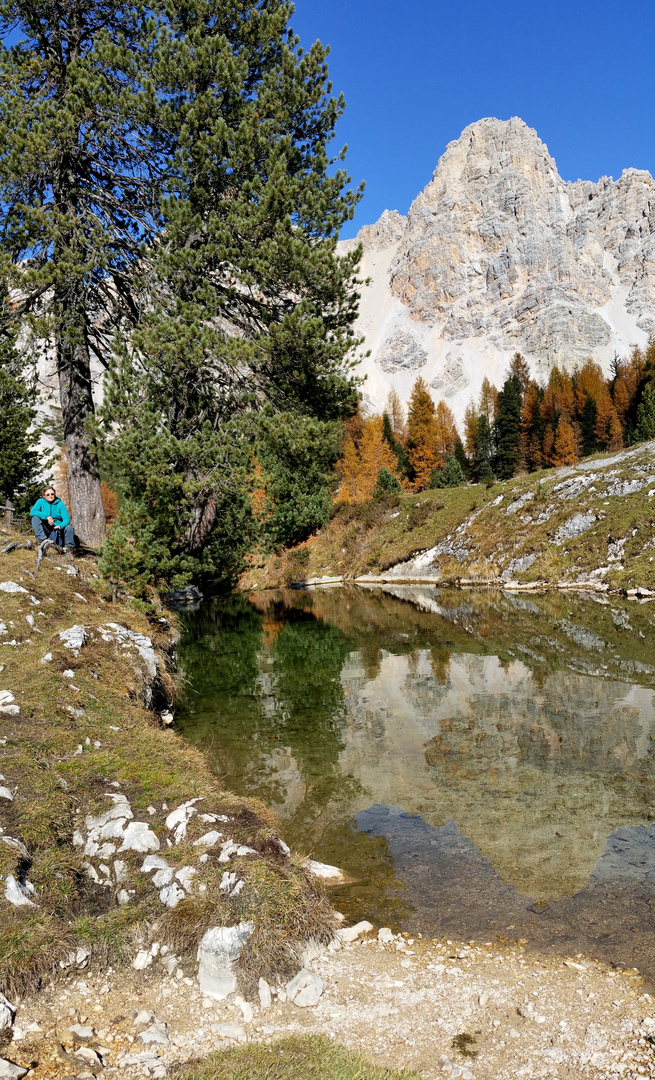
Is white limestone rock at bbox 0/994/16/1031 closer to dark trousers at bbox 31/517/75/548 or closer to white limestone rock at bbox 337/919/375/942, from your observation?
white limestone rock at bbox 337/919/375/942

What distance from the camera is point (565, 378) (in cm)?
11900

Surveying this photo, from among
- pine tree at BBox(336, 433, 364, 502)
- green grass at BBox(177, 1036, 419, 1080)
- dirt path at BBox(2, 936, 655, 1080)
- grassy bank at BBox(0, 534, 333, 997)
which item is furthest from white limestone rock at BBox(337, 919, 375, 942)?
pine tree at BBox(336, 433, 364, 502)

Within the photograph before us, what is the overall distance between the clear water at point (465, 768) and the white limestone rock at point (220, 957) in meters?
1.77

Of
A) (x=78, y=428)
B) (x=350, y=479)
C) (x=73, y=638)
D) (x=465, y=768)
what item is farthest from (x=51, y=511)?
(x=350, y=479)

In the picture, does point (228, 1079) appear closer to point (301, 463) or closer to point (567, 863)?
point (567, 863)

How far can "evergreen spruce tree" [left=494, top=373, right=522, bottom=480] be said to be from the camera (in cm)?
9356

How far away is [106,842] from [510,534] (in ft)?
138

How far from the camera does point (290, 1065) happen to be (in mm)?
4285

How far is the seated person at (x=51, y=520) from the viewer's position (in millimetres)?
15383

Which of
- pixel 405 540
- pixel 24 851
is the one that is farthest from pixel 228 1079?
pixel 405 540

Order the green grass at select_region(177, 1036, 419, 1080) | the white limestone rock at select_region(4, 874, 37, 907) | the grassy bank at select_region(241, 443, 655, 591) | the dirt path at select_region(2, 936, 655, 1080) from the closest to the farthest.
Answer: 1. the green grass at select_region(177, 1036, 419, 1080)
2. the dirt path at select_region(2, 936, 655, 1080)
3. the white limestone rock at select_region(4, 874, 37, 907)
4. the grassy bank at select_region(241, 443, 655, 591)

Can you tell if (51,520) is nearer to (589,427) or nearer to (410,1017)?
(410,1017)

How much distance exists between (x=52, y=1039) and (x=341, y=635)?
72.8ft

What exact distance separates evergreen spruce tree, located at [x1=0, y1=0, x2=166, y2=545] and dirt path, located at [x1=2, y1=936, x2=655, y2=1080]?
41.3 feet
